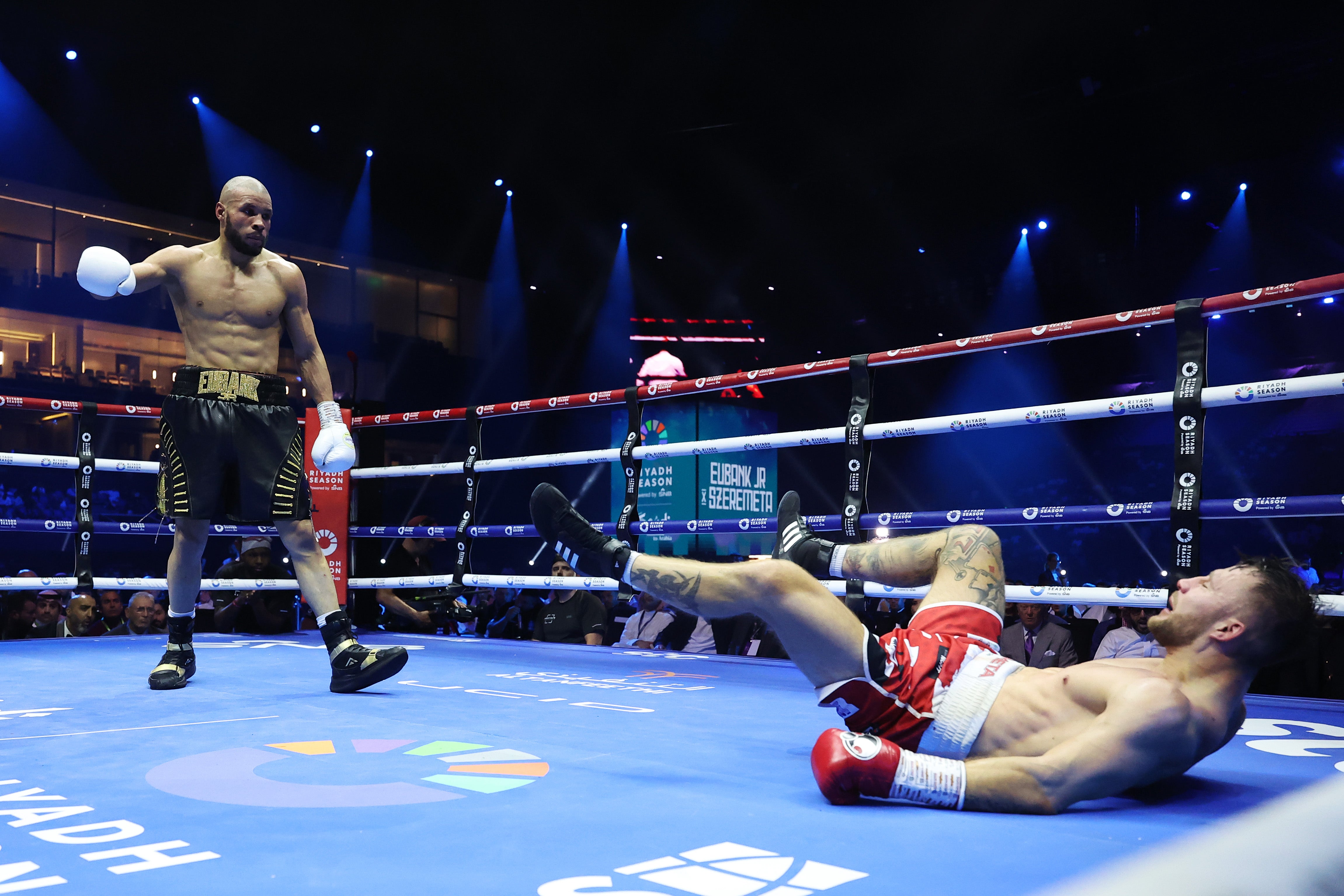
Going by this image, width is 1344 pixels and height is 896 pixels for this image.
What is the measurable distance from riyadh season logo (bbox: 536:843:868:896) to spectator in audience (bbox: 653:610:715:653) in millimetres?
4066

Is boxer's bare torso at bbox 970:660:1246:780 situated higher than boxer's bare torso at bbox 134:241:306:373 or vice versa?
boxer's bare torso at bbox 134:241:306:373

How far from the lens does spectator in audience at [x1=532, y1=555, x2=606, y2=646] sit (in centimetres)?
491

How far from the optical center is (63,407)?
3775mm

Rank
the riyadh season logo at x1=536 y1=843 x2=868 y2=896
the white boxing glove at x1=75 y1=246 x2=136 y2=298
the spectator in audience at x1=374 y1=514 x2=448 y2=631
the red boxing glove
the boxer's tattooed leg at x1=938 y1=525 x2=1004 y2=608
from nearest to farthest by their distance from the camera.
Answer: the riyadh season logo at x1=536 y1=843 x2=868 y2=896 → the red boxing glove → the boxer's tattooed leg at x1=938 y1=525 x2=1004 y2=608 → the white boxing glove at x1=75 y1=246 x2=136 y2=298 → the spectator in audience at x1=374 y1=514 x2=448 y2=631

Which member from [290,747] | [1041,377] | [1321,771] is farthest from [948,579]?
[1041,377]

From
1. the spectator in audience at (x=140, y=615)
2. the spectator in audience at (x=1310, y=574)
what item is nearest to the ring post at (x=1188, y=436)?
the spectator in audience at (x=140, y=615)

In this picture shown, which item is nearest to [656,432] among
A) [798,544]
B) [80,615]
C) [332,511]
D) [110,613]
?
[110,613]

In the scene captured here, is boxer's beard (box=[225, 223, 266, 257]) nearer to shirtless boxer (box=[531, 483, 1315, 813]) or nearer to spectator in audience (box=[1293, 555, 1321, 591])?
shirtless boxer (box=[531, 483, 1315, 813])

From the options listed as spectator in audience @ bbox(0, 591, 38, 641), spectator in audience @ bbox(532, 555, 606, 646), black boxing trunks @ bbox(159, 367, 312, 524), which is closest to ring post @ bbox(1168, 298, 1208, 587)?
black boxing trunks @ bbox(159, 367, 312, 524)

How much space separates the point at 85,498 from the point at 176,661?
1783 mm

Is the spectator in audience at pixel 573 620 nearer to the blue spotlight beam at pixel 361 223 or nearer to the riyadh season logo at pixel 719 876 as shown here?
the riyadh season logo at pixel 719 876

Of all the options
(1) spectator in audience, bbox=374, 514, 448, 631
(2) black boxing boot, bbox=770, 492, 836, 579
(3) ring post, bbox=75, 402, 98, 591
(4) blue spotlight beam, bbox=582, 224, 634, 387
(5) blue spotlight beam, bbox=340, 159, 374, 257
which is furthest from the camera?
(4) blue spotlight beam, bbox=582, 224, 634, 387

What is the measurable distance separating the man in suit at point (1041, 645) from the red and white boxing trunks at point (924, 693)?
113 inches

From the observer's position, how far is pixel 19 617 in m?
5.84
